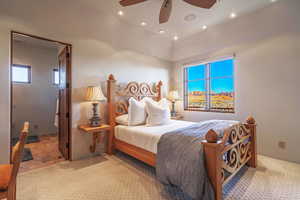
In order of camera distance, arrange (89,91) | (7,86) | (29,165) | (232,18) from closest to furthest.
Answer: (7,86) → (29,165) → (89,91) → (232,18)

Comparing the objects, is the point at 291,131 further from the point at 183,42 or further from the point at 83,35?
the point at 83,35

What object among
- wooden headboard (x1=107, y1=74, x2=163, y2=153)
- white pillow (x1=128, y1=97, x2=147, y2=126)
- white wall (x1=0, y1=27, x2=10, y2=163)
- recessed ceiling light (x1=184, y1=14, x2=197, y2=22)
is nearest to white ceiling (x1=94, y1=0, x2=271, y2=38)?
recessed ceiling light (x1=184, y1=14, x2=197, y2=22)

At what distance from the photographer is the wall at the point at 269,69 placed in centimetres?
272

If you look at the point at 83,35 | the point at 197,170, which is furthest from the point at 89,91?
the point at 197,170

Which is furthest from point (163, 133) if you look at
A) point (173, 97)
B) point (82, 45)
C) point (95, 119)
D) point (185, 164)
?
point (82, 45)

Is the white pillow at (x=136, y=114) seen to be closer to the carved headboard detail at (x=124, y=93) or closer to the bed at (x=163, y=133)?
the bed at (x=163, y=133)

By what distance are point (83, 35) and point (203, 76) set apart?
3194 mm

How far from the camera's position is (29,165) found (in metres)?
2.67

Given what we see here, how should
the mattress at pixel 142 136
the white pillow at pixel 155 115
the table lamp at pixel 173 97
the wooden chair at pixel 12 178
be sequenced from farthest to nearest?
the table lamp at pixel 173 97 → the white pillow at pixel 155 115 → the mattress at pixel 142 136 → the wooden chair at pixel 12 178

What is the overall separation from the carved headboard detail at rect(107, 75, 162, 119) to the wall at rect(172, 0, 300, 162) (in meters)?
1.89

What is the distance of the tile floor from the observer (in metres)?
2.67

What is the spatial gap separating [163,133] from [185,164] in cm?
72

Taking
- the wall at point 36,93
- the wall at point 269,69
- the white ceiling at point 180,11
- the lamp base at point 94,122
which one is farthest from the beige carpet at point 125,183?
the white ceiling at point 180,11

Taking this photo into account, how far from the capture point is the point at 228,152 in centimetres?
193
